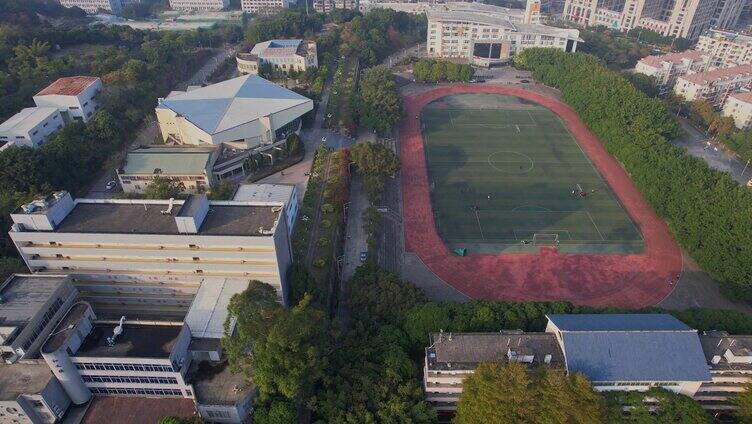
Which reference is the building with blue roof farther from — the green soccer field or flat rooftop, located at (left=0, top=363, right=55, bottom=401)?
flat rooftop, located at (left=0, top=363, right=55, bottom=401)

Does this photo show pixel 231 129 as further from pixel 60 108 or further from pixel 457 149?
pixel 457 149

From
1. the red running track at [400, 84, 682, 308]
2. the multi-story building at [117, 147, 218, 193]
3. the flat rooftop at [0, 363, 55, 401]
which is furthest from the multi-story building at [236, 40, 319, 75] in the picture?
the flat rooftop at [0, 363, 55, 401]

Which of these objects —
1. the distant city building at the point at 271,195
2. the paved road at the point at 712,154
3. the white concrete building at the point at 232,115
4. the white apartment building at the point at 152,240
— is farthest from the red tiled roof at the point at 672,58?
the white apartment building at the point at 152,240

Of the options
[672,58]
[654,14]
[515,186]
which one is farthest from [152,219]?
[654,14]

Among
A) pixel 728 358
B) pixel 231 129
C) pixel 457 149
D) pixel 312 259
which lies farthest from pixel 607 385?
pixel 231 129

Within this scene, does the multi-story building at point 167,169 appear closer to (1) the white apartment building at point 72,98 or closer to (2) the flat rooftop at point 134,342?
(1) the white apartment building at point 72,98

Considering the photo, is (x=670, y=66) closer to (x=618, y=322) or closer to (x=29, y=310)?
(x=618, y=322)
